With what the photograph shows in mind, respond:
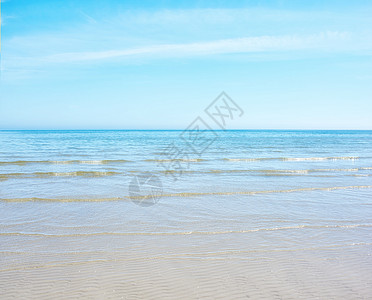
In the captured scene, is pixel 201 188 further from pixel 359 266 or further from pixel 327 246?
pixel 359 266

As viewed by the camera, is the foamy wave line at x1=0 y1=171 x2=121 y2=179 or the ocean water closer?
the ocean water

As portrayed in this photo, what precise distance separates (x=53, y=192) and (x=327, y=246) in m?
8.67

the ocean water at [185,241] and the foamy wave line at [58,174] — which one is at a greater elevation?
the ocean water at [185,241]

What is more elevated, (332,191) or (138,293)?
(138,293)

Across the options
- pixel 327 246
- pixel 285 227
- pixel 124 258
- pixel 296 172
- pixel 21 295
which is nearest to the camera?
pixel 21 295

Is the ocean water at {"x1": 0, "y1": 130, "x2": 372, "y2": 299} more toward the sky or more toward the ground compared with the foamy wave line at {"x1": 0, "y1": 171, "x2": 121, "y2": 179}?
more toward the sky

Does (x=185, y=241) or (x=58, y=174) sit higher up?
(x=185, y=241)

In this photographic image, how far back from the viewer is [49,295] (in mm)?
4160

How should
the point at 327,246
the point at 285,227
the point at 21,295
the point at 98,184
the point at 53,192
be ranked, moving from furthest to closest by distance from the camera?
the point at 98,184 → the point at 53,192 → the point at 285,227 → the point at 327,246 → the point at 21,295

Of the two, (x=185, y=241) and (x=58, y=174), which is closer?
(x=185, y=241)

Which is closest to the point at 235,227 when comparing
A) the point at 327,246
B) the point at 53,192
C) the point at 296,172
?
the point at 327,246

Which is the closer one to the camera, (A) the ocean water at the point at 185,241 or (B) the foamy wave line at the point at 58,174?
(A) the ocean water at the point at 185,241

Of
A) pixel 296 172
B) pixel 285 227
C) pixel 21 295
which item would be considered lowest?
pixel 296 172

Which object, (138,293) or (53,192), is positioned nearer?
(138,293)
